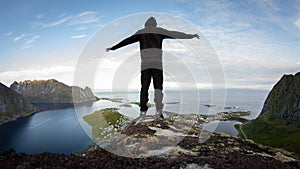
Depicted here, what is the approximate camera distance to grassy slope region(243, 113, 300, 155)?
368ft

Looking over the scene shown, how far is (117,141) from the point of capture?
8805 millimetres

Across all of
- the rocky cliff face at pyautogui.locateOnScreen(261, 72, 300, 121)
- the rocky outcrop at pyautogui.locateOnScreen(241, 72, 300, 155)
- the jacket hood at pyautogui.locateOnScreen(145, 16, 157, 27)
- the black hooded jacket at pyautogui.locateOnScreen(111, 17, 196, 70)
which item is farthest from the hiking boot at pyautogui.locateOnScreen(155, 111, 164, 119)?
the rocky cliff face at pyautogui.locateOnScreen(261, 72, 300, 121)

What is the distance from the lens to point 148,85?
37.2 feet

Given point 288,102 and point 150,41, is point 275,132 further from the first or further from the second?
point 150,41

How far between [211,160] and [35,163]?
5249 millimetres

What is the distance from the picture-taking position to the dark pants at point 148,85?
11211 millimetres

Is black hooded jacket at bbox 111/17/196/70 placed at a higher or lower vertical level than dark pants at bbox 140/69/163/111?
higher

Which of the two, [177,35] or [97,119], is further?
[97,119]

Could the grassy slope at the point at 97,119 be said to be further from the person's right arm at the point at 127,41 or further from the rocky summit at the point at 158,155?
the rocky summit at the point at 158,155

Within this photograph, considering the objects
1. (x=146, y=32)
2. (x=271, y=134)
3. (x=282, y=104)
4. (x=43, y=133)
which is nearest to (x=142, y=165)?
(x=146, y=32)

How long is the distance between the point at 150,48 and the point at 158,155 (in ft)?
19.2

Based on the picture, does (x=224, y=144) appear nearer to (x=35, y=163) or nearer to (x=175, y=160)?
(x=175, y=160)

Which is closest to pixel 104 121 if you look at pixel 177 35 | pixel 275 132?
pixel 275 132

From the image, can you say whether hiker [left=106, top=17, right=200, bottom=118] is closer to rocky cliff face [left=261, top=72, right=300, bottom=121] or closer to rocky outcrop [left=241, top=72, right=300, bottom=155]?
rocky outcrop [left=241, top=72, right=300, bottom=155]
